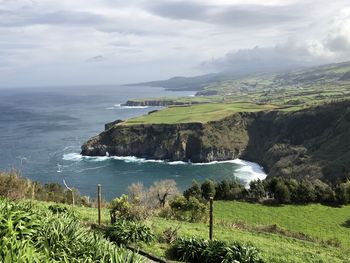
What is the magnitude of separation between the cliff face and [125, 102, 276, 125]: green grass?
15.8 feet

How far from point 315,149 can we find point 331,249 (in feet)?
319

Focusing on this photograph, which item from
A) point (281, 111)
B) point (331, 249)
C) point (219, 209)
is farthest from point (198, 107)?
point (331, 249)

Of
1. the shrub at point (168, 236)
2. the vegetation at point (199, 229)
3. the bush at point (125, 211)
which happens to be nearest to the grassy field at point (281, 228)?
the vegetation at point (199, 229)

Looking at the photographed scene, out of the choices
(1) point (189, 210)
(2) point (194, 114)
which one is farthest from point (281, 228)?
(2) point (194, 114)

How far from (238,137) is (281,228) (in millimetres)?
106552

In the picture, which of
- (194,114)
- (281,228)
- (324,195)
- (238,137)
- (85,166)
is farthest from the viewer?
(194,114)

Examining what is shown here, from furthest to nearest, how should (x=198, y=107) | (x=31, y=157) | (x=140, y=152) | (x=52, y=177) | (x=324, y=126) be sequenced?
(x=198, y=107), (x=140, y=152), (x=324, y=126), (x=31, y=157), (x=52, y=177)

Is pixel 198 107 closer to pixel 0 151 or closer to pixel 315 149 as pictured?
pixel 315 149

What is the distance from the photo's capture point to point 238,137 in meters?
142

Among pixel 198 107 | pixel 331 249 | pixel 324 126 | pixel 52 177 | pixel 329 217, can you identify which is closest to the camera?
pixel 331 249

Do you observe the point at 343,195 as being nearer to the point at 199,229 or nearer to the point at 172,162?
the point at 199,229

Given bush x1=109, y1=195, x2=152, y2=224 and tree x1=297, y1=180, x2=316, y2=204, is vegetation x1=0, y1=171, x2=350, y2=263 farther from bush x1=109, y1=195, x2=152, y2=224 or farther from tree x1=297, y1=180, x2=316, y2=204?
tree x1=297, y1=180, x2=316, y2=204

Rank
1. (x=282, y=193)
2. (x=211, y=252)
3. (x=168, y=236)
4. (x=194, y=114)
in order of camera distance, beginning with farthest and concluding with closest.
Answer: (x=194, y=114) < (x=282, y=193) < (x=168, y=236) < (x=211, y=252)

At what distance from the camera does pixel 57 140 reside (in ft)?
468
